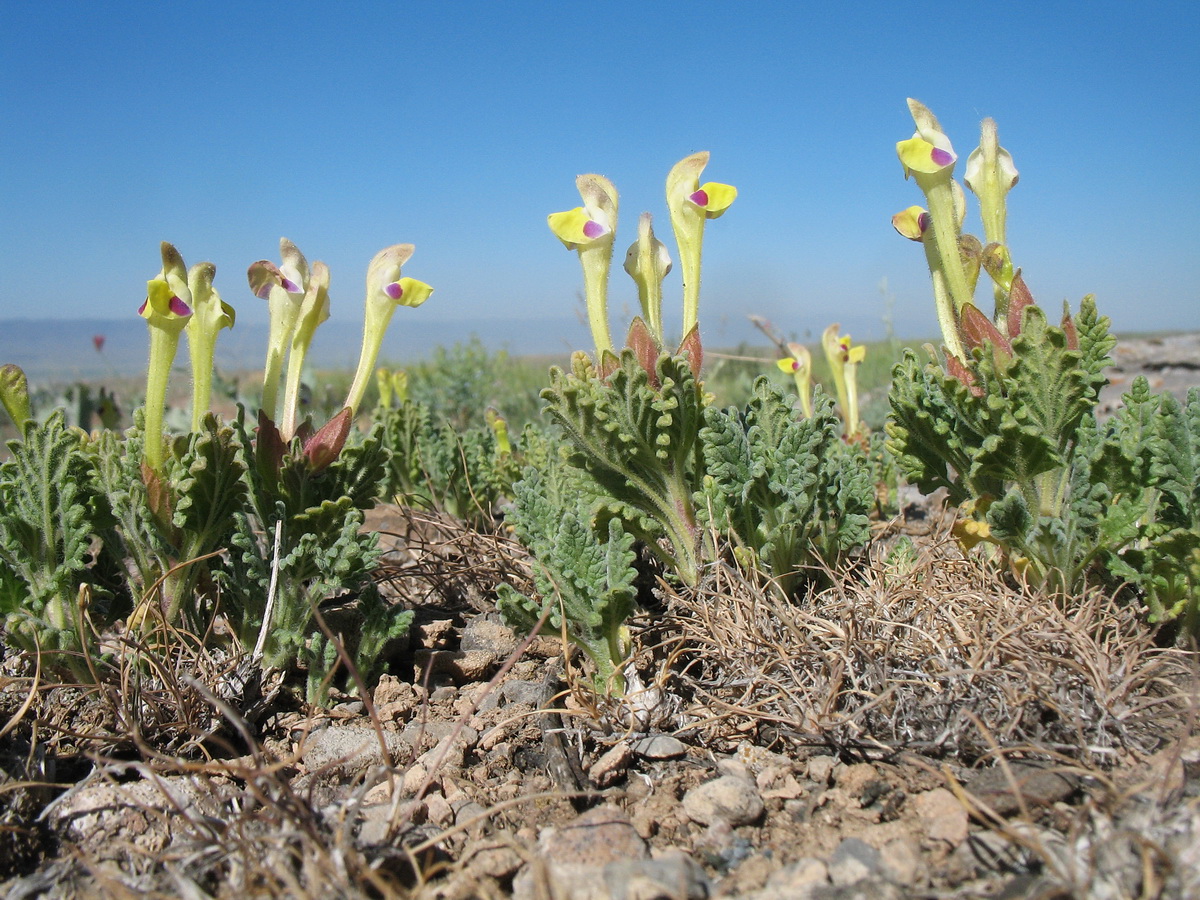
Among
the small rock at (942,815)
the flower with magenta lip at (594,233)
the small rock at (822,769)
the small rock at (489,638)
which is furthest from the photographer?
the small rock at (489,638)

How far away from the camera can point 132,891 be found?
4.61 ft

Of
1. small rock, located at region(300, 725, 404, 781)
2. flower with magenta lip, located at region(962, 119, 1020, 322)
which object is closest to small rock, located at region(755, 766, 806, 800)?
small rock, located at region(300, 725, 404, 781)

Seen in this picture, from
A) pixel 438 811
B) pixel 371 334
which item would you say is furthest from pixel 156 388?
pixel 438 811

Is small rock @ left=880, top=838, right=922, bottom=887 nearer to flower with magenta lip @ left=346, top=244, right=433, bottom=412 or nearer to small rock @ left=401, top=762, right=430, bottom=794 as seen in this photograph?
small rock @ left=401, top=762, right=430, bottom=794

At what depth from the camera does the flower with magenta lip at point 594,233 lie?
237 cm

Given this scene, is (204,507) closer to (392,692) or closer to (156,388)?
(156,388)

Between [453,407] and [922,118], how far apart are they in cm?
659

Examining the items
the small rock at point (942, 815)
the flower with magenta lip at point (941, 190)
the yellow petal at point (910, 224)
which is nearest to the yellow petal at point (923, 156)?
the flower with magenta lip at point (941, 190)

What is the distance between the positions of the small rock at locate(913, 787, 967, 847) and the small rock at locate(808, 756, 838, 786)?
0.19m

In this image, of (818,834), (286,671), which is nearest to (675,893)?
(818,834)

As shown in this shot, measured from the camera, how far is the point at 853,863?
145 cm

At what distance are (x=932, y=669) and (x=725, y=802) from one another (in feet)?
2.02

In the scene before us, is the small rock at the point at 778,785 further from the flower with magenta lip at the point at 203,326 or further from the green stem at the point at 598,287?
the flower with magenta lip at the point at 203,326

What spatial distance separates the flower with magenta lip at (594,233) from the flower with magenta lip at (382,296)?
426 millimetres
